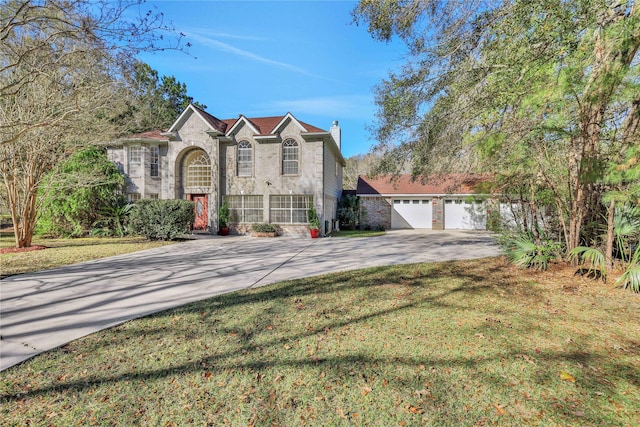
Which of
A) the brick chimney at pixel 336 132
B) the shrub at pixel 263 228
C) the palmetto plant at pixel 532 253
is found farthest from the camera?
the brick chimney at pixel 336 132

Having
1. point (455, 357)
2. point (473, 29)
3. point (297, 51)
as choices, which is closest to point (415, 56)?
point (473, 29)

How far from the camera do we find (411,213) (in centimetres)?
2333

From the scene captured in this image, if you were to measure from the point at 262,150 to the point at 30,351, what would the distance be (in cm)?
1521

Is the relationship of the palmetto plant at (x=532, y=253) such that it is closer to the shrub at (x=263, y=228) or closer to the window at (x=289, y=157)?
the shrub at (x=263, y=228)

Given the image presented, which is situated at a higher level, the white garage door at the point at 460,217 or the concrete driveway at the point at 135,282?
the white garage door at the point at 460,217

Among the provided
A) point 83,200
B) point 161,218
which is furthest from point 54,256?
point 83,200

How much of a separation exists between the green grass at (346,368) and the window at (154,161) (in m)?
17.0

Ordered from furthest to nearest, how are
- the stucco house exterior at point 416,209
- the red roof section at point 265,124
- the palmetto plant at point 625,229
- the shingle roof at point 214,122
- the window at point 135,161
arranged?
1. the stucco house exterior at point 416,209
2. the window at point 135,161
3. the shingle roof at point 214,122
4. the red roof section at point 265,124
5. the palmetto plant at point 625,229

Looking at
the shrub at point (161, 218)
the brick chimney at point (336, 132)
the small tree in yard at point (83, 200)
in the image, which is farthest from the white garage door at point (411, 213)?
the small tree in yard at point (83, 200)

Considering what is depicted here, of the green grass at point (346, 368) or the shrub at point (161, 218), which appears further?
the shrub at point (161, 218)

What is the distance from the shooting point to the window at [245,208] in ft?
58.7

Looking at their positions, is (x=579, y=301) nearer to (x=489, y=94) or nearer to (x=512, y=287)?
(x=512, y=287)

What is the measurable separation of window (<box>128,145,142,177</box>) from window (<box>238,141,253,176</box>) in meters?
6.73

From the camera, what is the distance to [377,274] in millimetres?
7270
